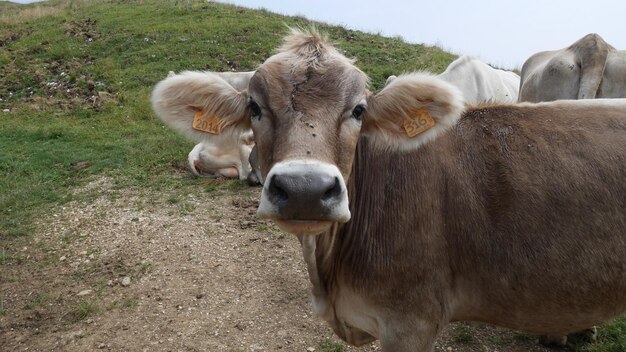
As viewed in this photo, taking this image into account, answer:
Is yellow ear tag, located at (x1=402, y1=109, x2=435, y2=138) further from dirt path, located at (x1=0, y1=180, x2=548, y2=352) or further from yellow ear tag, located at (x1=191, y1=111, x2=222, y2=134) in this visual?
dirt path, located at (x1=0, y1=180, x2=548, y2=352)

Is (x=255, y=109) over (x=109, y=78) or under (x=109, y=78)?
over

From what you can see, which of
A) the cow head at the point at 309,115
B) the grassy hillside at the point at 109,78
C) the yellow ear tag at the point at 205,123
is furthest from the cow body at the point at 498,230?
the grassy hillside at the point at 109,78

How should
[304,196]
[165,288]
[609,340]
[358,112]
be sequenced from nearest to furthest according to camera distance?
[304,196], [358,112], [609,340], [165,288]

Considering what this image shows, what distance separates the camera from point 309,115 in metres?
2.51

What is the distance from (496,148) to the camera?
A: 3008 mm

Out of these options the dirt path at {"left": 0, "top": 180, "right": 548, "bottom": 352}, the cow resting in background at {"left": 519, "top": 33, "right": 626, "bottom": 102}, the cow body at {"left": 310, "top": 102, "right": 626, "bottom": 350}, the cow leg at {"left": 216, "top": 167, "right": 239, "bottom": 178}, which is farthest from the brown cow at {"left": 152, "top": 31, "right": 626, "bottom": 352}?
the cow leg at {"left": 216, "top": 167, "right": 239, "bottom": 178}

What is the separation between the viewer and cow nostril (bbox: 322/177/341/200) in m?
2.22

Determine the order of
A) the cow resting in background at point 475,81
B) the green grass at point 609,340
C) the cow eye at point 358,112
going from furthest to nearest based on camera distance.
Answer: the cow resting in background at point 475,81 < the green grass at point 609,340 < the cow eye at point 358,112

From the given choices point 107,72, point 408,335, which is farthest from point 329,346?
point 107,72

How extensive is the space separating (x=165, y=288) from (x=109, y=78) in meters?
11.3

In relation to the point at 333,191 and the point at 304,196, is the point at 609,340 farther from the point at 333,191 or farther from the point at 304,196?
the point at 304,196

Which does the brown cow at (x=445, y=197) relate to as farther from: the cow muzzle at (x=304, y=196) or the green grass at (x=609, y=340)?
the green grass at (x=609, y=340)

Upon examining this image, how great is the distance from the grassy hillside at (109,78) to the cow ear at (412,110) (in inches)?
103

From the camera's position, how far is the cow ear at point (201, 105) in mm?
3043
